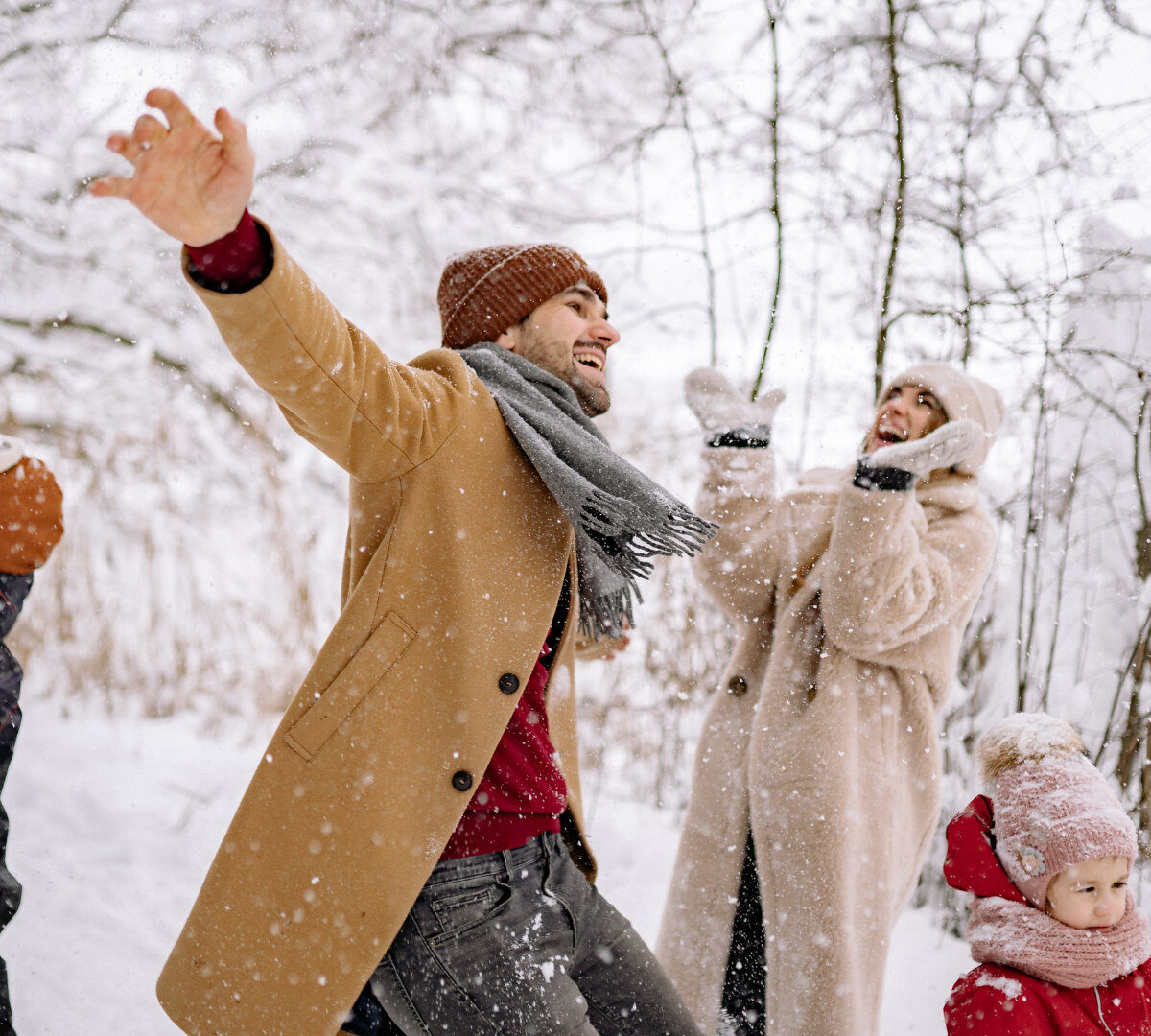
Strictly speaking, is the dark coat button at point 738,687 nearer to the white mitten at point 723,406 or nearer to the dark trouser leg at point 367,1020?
the white mitten at point 723,406

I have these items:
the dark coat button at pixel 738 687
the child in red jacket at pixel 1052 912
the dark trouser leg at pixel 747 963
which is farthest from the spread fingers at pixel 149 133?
the dark trouser leg at pixel 747 963

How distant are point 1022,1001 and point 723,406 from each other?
124 cm

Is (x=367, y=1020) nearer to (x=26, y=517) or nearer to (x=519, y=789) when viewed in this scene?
(x=519, y=789)

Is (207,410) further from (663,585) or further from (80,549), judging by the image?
(663,585)

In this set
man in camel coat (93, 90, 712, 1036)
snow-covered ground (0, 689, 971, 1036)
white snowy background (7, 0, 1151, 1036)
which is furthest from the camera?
white snowy background (7, 0, 1151, 1036)

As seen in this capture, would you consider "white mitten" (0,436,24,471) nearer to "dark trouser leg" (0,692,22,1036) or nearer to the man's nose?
"dark trouser leg" (0,692,22,1036)

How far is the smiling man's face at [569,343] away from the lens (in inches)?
60.4

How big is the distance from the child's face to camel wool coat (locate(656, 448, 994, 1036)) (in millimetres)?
478

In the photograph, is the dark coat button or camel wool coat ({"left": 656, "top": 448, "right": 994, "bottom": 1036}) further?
the dark coat button

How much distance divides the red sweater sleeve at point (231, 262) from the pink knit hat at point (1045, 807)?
1.46 m

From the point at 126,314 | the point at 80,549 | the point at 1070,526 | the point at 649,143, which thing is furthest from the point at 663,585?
the point at 126,314

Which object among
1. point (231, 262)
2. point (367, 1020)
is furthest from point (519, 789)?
point (231, 262)

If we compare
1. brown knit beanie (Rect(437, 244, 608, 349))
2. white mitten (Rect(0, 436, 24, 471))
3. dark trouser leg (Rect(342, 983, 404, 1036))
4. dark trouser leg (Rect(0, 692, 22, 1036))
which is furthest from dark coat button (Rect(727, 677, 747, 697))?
white mitten (Rect(0, 436, 24, 471))

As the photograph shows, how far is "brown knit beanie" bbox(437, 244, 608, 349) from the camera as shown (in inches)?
60.9
